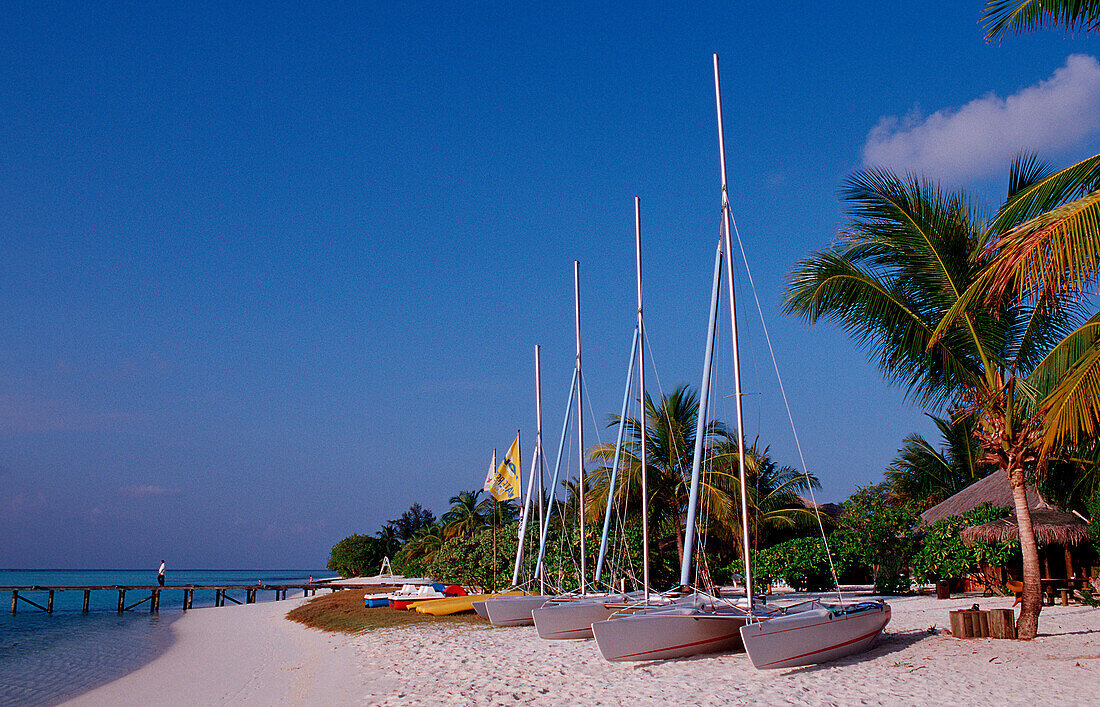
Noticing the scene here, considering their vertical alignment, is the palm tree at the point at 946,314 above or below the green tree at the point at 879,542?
above

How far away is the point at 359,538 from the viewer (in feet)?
235

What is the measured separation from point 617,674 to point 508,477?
44.8 feet

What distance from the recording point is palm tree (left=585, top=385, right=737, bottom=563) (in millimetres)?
25359

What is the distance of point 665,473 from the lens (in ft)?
90.0

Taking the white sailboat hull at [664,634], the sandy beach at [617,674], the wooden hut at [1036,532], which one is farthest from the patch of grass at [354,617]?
the wooden hut at [1036,532]

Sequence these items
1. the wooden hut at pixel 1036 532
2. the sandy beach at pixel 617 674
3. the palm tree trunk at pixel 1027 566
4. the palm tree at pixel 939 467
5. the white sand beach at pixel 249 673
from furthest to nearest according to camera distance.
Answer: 1. the palm tree at pixel 939 467
2. the wooden hut at pixel 1036 532
3. the white sand beach at pixel 249 673
4. the palm tree trunk at pixel 1027 566
5. the sandy beach at pixel 617 674

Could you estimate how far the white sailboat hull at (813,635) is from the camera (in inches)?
460

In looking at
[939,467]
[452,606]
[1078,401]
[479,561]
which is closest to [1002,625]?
[1078,401]

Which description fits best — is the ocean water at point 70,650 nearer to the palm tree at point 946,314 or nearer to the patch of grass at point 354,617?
the patch of grass at point 354,617

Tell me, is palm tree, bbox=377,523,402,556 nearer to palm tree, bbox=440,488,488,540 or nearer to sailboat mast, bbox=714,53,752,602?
palm tree, bbox=440,488,488,540

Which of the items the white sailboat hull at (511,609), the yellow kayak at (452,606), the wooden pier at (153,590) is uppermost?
the white sailboat hull at (511,609)

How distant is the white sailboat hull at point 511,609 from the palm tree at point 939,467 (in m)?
24.6

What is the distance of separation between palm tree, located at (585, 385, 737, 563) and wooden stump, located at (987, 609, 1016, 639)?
1149cm

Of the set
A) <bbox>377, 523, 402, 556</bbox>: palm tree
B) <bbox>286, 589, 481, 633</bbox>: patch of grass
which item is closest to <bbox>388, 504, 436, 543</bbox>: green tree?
<bbox>377, 523, 402, 556</bbox>: palm tree
